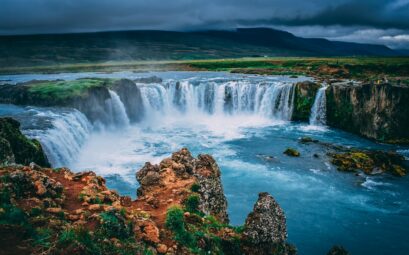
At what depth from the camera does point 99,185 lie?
1127 centimetres

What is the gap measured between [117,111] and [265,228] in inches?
1276

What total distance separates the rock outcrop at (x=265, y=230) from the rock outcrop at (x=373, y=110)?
86.7ft

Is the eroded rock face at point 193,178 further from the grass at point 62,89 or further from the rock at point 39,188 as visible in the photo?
the grass at point 62,89

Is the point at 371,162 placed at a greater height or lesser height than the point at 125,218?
lesser

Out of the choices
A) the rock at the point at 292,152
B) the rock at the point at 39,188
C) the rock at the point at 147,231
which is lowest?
the rock at the point at 292,152

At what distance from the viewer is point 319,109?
135ft

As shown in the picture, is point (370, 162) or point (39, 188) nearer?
point (39, 188)

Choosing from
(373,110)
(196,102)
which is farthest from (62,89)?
(373,110)

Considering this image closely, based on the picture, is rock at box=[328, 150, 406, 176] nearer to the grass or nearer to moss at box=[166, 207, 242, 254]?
moss at box=[166, 207, 242, 254]

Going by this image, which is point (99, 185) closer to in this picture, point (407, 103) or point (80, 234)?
point (80, 234)

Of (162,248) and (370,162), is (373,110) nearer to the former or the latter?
(370,162)

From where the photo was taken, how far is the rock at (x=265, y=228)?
10.3m

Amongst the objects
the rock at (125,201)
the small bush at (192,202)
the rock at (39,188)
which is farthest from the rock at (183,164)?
the rock at (39,188)

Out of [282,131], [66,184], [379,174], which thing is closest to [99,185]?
[66,184]
